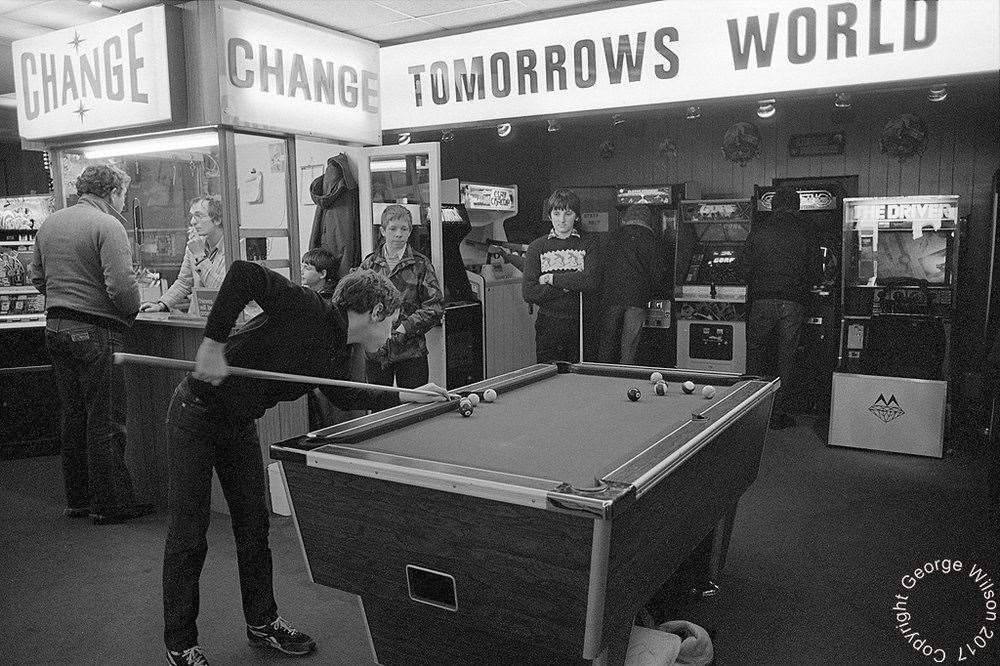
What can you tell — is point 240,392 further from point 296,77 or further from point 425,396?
point 296,77

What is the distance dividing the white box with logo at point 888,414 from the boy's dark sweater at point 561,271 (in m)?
1.89

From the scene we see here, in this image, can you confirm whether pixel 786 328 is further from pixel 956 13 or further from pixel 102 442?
pixel 102 442

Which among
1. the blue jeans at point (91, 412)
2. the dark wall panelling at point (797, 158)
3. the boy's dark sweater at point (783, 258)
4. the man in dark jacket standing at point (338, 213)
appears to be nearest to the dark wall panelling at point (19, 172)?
the dark wall panelling at point (797, 158)

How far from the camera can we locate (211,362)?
235 cm

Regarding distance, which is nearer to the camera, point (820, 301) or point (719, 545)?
point (719, 545)

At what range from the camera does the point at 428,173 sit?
4.87m

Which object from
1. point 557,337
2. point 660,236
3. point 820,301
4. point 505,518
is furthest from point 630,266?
point 505,518

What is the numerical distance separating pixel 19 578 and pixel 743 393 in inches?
125

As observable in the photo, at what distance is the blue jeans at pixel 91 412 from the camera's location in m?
3.88

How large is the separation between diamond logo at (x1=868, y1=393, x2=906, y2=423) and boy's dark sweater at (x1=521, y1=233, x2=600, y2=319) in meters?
2.04

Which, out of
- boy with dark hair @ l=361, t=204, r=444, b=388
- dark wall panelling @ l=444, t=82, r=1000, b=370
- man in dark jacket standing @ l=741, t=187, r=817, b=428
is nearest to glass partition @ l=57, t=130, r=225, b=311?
boy with dark hair @ l=361, t=204, r=444, b=388

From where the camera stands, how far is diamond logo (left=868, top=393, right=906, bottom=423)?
5166 mm

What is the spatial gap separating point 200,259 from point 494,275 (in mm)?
3178

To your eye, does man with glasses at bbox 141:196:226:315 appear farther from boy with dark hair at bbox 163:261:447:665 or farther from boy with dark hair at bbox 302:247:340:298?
boy with dark hair at bbox 163:261:447:665
